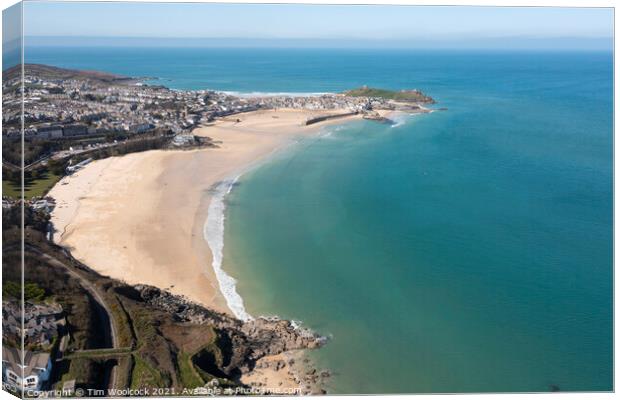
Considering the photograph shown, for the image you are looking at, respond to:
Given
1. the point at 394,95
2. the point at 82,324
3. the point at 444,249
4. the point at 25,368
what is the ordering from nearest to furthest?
the point at 25,368 → the point at 82,324 → the point at 444,249 → the point at 394,95

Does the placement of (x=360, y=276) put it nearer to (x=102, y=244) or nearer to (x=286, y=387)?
(x=286, y=387)

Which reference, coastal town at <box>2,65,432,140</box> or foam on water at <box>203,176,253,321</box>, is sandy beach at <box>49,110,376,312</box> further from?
coastal town at <box>2,65,432,140</box>

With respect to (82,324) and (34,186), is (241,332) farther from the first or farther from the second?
(34,186)

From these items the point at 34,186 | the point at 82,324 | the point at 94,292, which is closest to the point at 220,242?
the point at 94,292

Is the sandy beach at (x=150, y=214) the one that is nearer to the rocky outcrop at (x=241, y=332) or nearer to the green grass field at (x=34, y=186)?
the green grass field at (x=34, y=186)

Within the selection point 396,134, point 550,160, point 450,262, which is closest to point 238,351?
point 450,262

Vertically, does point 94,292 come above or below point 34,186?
below

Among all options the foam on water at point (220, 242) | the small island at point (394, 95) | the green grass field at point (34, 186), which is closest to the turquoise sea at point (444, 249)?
the foam on water at point (220, 242)
